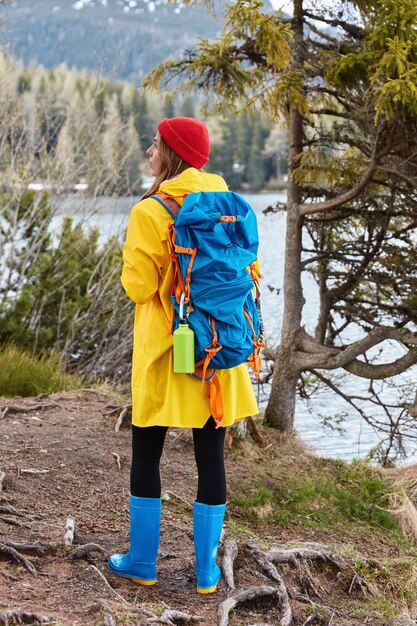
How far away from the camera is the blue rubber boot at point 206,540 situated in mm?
3342

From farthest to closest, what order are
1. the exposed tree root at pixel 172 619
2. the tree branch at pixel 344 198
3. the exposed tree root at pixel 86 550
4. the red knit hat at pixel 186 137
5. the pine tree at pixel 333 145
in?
1. the tree branch at pixel 344 198
2. the pine tree at pixel 333 145
3. the exposed tree root at pixel 86 550
4. the red knit hat at pixel 186 137
5. the exposed tree root at pixel 172 619

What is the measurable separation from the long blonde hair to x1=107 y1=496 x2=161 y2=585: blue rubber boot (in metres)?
1.23

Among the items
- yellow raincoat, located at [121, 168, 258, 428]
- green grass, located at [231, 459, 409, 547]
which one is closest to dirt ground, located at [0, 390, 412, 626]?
green grass, located at [231, 459, 409, 547]

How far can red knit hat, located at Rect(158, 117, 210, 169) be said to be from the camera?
10.7ft

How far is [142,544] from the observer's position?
3.41 m

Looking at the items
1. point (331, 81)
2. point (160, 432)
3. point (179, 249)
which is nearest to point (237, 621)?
point (160, 432)

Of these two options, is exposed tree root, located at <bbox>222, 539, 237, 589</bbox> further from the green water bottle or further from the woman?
the green water bottle

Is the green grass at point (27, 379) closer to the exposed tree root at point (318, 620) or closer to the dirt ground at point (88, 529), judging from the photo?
the dirt ground at point (88, 529)

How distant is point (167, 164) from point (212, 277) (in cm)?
49

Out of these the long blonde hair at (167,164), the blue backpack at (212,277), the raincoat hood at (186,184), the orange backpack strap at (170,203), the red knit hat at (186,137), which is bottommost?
the blue backpack at (212,277)

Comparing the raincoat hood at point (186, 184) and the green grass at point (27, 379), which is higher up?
the raincoat hood at point (186, 184)

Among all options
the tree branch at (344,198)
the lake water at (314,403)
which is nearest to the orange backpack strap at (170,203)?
the tree branch at (344,198)

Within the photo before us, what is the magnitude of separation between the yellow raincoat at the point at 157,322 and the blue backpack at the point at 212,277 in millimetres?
47

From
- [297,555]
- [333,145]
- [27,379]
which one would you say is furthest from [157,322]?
[27,379]
